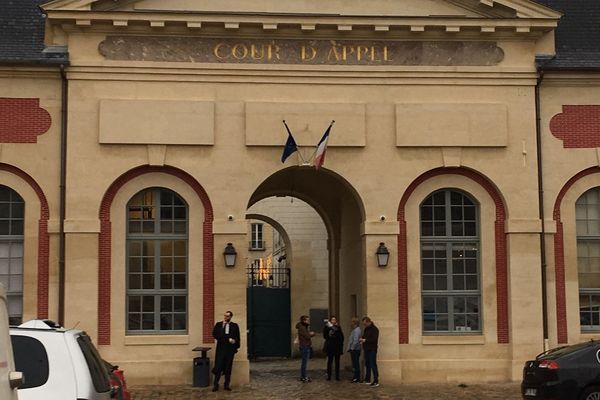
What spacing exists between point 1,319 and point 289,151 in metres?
14.5

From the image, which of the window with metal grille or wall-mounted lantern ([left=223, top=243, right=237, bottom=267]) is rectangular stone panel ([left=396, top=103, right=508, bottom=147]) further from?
the window with metal grille

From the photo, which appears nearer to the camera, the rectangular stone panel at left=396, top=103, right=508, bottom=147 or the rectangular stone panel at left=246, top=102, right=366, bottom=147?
the rectangular stone panel at left=246, top=102, right=366, bottom=147

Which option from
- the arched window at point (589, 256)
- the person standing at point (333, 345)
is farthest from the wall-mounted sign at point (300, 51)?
the person standing at point (333, 345)

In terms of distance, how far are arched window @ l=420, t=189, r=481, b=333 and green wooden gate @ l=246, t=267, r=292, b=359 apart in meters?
8.83

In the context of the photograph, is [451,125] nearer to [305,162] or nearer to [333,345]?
[305,162]

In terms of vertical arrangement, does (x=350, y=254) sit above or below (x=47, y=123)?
below

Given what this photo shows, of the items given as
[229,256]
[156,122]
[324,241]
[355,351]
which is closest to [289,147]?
[229,256]

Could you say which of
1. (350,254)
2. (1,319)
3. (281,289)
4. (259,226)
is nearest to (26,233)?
(350,254)

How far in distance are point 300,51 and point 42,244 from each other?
6900mm

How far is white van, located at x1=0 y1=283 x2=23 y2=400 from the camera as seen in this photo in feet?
17.6

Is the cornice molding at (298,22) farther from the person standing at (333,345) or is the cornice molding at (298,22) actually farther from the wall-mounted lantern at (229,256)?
the person standing at (333,345)

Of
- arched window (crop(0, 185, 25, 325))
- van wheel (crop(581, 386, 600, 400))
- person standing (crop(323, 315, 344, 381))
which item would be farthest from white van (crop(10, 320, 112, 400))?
person standing (crop(323, 315, 344, 381))

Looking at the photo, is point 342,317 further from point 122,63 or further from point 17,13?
point 17,13

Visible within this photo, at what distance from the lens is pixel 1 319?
5.57 meters
